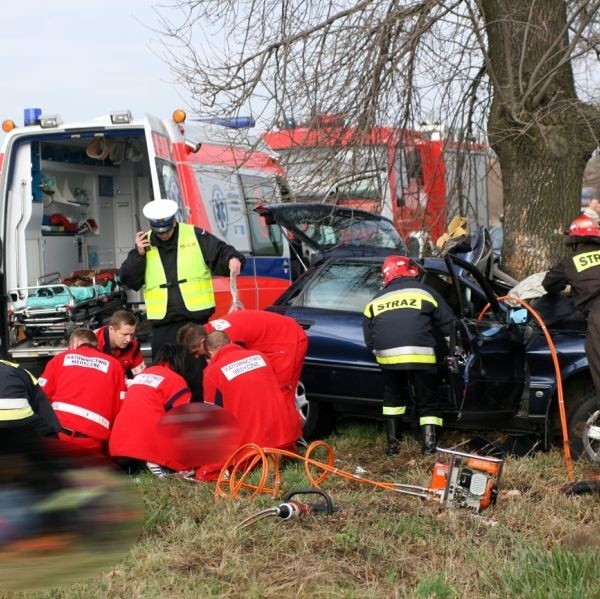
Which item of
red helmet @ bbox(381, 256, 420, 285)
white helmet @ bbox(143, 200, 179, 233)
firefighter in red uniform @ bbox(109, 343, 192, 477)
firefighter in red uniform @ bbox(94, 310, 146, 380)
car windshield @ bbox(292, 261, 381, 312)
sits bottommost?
firefighter in red uniform @ bbox(109, 343, 192, 477)

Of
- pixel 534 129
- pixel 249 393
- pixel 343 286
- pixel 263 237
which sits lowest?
pixel 249 393

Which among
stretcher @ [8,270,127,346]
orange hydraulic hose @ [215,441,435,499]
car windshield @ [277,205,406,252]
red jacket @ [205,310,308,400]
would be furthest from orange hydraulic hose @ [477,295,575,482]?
stretcher @ [8,270,127,346]

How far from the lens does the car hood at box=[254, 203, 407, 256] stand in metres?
8.63

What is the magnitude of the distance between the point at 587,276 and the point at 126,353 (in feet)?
11.1

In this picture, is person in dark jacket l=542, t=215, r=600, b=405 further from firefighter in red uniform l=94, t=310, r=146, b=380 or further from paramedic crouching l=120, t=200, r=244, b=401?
firefighter in red uniform l=94, t=310, r=146, b=380

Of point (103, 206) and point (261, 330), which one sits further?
point (103, 206)

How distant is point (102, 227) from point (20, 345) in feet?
8.50

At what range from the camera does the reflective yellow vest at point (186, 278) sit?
8156mm

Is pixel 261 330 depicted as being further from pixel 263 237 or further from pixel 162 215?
pixel 263 237

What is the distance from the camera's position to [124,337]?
25.4ft

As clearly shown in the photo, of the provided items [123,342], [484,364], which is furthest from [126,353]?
[484,364]

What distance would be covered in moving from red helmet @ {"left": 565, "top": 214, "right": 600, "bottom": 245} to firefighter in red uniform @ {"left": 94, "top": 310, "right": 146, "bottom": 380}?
10.2 ft

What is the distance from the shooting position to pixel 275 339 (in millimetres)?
7664

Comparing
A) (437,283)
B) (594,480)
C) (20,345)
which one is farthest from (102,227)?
(594,480)
